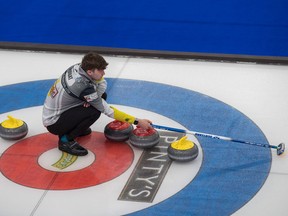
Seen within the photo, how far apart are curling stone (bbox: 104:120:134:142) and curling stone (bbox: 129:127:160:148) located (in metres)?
0.10

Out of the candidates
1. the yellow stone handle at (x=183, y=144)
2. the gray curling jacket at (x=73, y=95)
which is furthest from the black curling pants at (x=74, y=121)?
the yellow stone handle at (x=183, y=144)

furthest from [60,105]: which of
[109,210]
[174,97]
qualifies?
[174,97]

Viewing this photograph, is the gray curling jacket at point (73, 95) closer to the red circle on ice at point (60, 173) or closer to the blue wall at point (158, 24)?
the red circle on ice at point (60, 173)

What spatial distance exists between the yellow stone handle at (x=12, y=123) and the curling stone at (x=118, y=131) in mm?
754

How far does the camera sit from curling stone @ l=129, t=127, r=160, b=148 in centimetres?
515

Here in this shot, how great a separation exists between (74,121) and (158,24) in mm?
2908

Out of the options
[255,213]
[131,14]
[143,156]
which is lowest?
[255,213]

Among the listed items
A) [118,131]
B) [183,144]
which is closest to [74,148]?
[118,131]

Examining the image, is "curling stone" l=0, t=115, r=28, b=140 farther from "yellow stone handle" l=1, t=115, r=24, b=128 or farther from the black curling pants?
the black curling pants

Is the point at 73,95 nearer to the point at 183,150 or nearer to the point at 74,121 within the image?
the point at 74,121

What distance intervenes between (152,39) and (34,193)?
3255 mm

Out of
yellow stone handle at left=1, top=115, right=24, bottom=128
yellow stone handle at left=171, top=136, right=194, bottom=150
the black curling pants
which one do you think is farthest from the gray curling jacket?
yellow stone handle at left=171, top=136, right=194, bottom=150

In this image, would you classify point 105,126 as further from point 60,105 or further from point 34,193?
point 34,193

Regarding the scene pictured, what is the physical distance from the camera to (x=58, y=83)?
509cm
